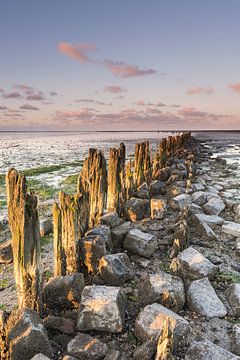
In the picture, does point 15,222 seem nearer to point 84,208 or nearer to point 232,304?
point 84,208

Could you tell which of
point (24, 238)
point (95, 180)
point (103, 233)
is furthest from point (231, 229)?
point (24, 238)

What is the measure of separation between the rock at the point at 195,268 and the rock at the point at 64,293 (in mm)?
1788

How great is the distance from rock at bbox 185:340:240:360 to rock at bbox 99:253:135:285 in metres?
1.61

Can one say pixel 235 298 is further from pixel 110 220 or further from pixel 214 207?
pixel 214 207

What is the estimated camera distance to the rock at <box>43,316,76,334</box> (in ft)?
12.0

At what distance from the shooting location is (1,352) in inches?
127

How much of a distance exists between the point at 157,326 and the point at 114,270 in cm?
132

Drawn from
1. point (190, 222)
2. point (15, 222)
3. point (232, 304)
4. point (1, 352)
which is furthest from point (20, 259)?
point (190, 222)

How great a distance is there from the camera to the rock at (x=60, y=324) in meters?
3.65

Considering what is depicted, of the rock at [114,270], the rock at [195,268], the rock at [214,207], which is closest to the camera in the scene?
the rock at [114,270]

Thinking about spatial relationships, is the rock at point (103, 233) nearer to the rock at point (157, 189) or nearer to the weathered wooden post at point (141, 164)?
the weathered wooden post at point (141, 164)

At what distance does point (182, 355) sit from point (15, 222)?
2.55 metres

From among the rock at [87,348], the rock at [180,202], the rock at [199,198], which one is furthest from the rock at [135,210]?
the rock at [87,348]

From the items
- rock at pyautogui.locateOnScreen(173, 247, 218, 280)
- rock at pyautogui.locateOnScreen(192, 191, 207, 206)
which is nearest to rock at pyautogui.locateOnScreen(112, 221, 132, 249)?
rock at pyautogui.locateOnScreen(173, 247, 218, 280)
